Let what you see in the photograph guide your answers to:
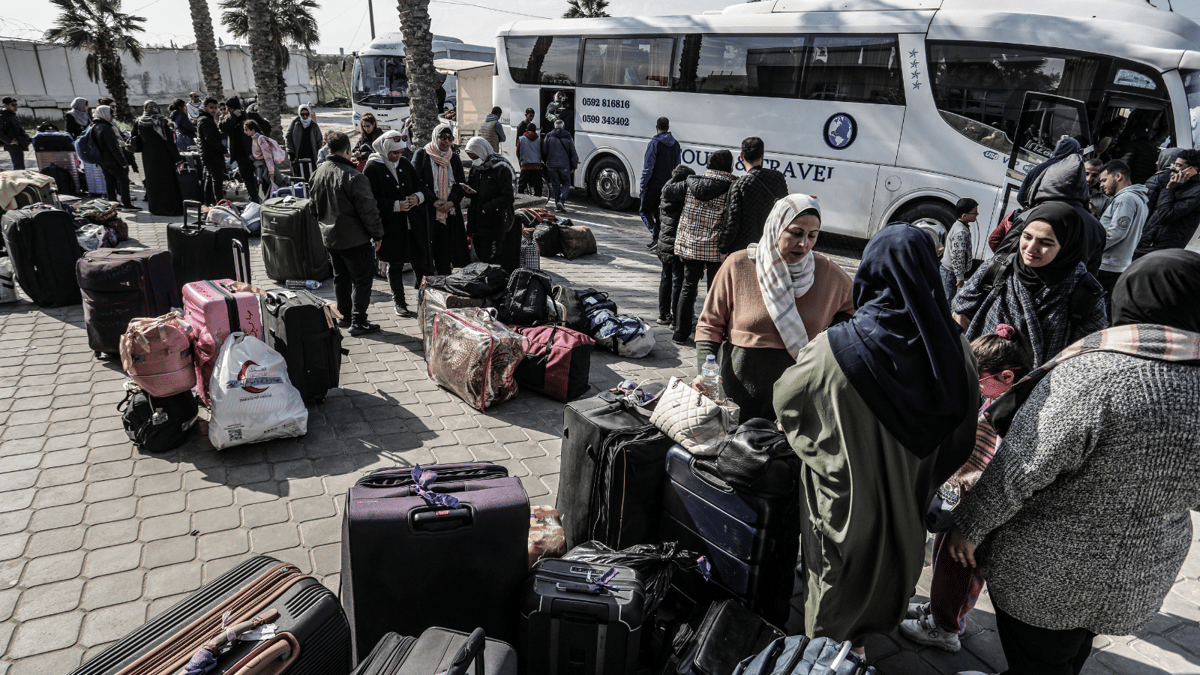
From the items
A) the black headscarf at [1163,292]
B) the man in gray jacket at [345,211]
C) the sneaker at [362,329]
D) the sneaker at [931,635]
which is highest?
the black headscarf at [1163,292]

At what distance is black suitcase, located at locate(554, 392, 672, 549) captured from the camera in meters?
2.70

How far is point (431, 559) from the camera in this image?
2264 millimetres

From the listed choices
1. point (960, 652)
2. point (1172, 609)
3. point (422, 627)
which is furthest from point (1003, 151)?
point (422, 627)

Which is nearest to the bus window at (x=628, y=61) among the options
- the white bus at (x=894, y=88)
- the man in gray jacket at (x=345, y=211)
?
the white bus at (x=894, y=88)

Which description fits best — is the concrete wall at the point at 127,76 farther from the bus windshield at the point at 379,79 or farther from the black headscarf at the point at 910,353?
the black headscarf at the point at 910,353

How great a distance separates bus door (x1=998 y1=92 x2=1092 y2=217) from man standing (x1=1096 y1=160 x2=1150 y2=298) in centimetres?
302

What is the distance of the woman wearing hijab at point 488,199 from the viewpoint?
6719 mm

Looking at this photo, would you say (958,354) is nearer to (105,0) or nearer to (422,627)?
(422,627)

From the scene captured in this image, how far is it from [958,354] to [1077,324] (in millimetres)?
1936

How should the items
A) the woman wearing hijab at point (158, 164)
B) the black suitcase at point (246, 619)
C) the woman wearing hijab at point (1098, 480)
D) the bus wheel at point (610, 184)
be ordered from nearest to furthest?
the woman wearing hijab at point (1098, 480), the black suitcase at point (246, 619), the woman wearing hijab at point (158, 164), the bus wheel at point (610, 184)

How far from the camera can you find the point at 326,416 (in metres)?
4.55

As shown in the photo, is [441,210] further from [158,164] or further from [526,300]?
[158,164]

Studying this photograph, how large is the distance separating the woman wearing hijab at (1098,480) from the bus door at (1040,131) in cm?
814

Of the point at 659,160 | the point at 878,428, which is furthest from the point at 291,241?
the point at 878,428
